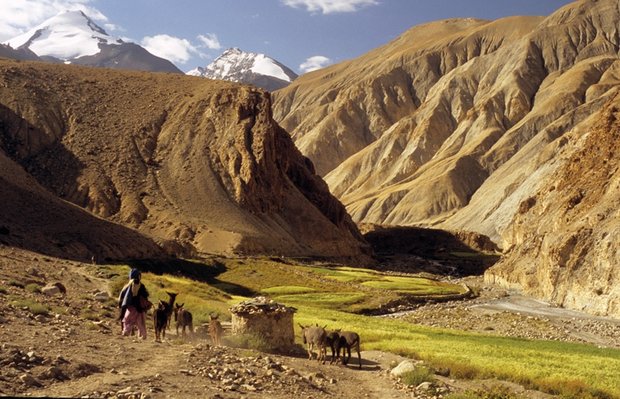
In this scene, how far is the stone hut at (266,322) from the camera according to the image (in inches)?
941

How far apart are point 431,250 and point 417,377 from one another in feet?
378

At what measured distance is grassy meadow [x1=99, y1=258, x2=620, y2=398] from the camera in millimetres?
21156

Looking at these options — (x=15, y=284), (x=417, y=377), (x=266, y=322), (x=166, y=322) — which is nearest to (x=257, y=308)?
(x=266, y=322)

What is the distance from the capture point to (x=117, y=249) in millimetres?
63875

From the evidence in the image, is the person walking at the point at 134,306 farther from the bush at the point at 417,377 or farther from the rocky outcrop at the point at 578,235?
the rocky outcrop at the point at 578,235

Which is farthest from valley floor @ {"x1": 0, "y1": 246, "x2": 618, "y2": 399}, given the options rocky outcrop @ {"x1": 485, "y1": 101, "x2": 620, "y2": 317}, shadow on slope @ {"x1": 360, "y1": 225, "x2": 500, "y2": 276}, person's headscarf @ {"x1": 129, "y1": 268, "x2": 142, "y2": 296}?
shadow on slope @ {"x1": 360, "y1": 225, "x2": 500, "y2": 276}

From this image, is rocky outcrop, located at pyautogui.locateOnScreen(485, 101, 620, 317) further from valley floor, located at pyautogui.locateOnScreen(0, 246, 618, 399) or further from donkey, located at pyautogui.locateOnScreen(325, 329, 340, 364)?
valley floor, located at pyautogui.locateOnScreen(0, 246, 618, 399)

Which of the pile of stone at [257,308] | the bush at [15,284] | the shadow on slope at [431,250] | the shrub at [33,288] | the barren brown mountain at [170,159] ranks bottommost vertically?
the pile of stone at [257,308]

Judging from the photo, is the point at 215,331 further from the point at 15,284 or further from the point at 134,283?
the point at 15,284

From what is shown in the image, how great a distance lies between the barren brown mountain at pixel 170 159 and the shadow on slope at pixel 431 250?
1094cm

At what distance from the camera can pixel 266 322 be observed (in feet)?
78.5

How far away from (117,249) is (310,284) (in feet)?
65.7

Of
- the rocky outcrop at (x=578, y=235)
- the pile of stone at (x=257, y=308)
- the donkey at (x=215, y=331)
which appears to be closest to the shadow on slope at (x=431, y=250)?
the rocky outcrop at (x=578, y=235)

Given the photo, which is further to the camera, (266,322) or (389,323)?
(389,323)
